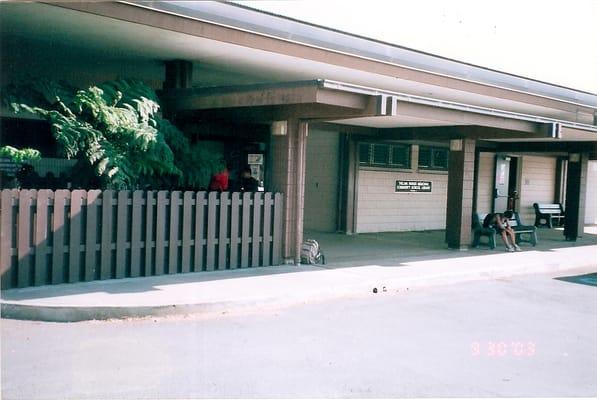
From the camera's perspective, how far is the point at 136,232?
918 centimetres

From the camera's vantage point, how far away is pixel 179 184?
11.5 meters

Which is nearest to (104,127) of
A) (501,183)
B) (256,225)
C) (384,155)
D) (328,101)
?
(256,225)

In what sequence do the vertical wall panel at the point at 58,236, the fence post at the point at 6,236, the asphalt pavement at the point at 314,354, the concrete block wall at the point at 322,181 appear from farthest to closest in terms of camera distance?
the concrete block wall at the point at 322,181 → the vertical wall panel at the point at 58,236 → the fence post at the point at 6,236 → the asphalt pavement at the point at 314,354

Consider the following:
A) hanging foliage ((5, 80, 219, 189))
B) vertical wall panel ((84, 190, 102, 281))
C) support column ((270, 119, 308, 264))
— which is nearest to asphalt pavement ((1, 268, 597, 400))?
vertical wall panel ((84, 190, 102, 281))

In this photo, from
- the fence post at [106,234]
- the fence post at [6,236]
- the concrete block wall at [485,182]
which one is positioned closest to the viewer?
the fence post at [6,236]

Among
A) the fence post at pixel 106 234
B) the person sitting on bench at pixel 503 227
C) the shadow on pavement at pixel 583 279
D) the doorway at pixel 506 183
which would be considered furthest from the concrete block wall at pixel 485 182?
the fence post at pixel 106 234

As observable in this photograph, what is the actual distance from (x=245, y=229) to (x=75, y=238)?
9.42ft

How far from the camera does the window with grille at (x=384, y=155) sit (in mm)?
17766

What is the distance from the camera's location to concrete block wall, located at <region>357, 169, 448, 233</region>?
1777cm

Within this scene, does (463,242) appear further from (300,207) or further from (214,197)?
(214,197)

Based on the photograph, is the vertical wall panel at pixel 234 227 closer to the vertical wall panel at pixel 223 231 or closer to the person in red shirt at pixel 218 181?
the vertical wall panel at pixel 223 231

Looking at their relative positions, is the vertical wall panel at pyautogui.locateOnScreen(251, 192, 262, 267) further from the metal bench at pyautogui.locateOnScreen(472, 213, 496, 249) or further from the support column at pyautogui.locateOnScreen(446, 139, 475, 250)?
the metal bench at pyautogui.locateOnScreen(472, 213, 496, 249)

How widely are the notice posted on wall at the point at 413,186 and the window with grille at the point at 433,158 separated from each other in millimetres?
523

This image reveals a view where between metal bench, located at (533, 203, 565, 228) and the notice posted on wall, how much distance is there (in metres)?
6.05
